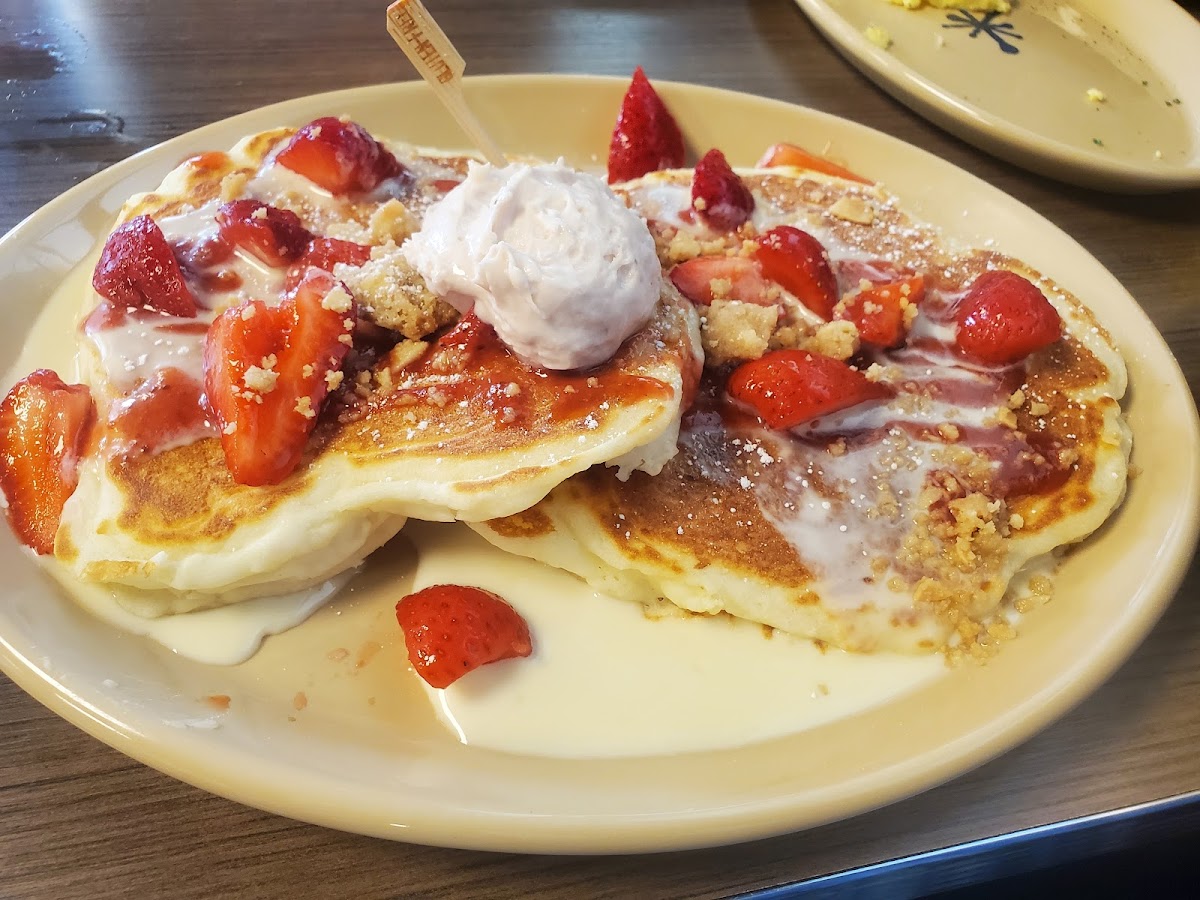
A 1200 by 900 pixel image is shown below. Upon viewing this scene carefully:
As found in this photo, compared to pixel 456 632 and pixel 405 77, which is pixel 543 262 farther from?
pixel 405 77

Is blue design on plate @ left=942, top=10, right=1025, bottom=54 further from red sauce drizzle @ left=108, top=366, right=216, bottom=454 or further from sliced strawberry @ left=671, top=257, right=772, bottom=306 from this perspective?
red sauce drizzle @ left=108, top=366, right=216, bottom=454

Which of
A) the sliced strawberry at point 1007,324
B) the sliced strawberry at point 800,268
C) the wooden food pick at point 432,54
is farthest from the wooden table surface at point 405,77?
the wooden food pick at point 432,54

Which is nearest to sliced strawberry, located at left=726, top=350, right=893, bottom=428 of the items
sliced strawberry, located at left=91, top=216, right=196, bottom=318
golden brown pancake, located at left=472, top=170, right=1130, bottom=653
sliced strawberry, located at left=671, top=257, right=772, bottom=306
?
golden brown pancake, located at left=472, top=170, right=1130, bottom=653

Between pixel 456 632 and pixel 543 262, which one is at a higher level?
pixel 543 262

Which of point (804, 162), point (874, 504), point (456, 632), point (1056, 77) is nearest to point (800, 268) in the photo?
point (874, 504)

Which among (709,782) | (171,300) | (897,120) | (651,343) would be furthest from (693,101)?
(709,782)
